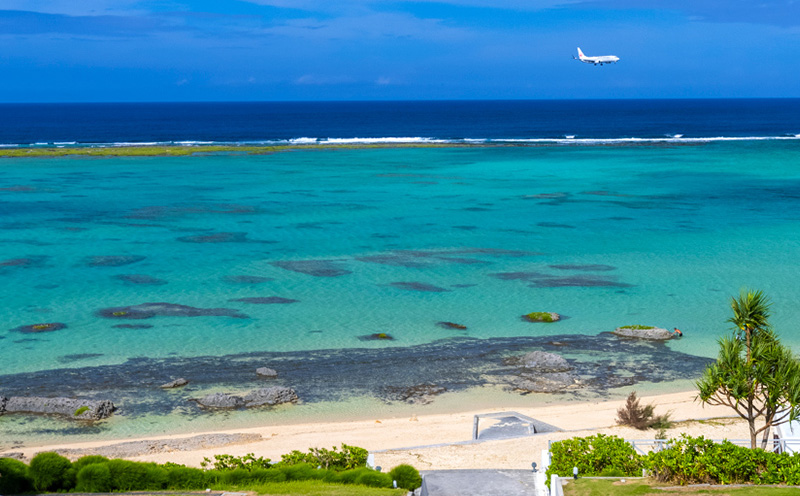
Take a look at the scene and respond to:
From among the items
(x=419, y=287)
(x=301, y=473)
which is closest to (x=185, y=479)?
(x=301, y=473)

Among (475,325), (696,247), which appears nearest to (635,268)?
(696,247)

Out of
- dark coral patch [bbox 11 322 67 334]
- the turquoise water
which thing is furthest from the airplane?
dark coral patch [bbox 11 322 67 334]

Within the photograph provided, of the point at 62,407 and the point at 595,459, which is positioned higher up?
the point at 595,459

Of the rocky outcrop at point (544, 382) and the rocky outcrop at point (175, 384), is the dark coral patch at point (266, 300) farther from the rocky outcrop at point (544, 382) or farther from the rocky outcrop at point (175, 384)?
the rocky outcrop at point (544, 382)

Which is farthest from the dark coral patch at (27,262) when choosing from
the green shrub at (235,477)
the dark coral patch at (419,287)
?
the green shrub at (235,477)

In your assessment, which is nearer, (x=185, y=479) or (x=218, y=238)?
(x=185, y=479)

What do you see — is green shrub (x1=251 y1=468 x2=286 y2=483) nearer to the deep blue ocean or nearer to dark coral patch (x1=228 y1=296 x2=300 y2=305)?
the deep blue ocean

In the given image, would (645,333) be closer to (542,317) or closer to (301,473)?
(542,317)
